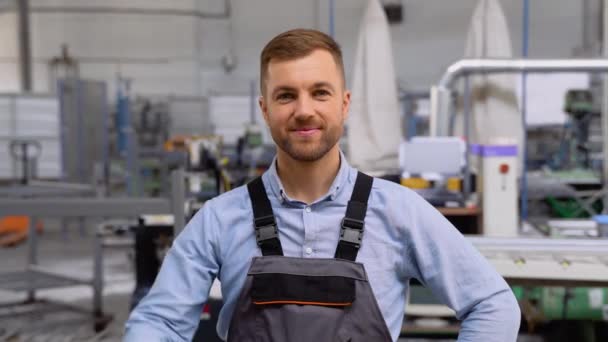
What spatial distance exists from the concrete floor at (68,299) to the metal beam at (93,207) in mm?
1895

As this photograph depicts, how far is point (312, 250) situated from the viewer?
109 cm

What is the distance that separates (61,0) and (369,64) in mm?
8280

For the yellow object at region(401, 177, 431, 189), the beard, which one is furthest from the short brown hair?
the yellow object at region(401, 177, 431, 189)

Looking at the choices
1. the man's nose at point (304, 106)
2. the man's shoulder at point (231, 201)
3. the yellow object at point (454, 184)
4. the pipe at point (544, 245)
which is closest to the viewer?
the man's nose at point (304, 106)

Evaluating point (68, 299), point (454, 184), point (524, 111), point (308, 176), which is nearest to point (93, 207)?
point (308, 176)

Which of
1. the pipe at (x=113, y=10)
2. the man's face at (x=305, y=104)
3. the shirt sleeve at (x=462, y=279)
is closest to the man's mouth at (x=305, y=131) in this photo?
the man's face at (x=305, y=104)

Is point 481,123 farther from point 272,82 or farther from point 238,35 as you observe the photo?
point 238,35

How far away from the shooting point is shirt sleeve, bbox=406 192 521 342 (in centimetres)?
105

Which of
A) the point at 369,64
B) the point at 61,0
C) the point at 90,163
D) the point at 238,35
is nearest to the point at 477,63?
the point at 369,64

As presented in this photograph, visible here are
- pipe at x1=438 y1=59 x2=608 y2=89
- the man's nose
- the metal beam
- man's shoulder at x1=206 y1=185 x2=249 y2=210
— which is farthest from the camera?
pipe at x1=438 y1=59 x2=608 y2=89

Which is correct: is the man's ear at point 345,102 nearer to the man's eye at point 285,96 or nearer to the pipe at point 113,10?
the man's eye at point 285,96

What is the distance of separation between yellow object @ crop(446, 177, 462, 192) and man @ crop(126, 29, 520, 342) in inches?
85.5

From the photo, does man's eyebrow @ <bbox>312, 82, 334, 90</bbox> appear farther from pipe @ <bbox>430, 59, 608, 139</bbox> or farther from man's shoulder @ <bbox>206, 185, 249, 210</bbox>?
pipe @ <bbox>430, 59, 608, 139</bbox>

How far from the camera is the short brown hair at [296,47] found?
3.47 feet
